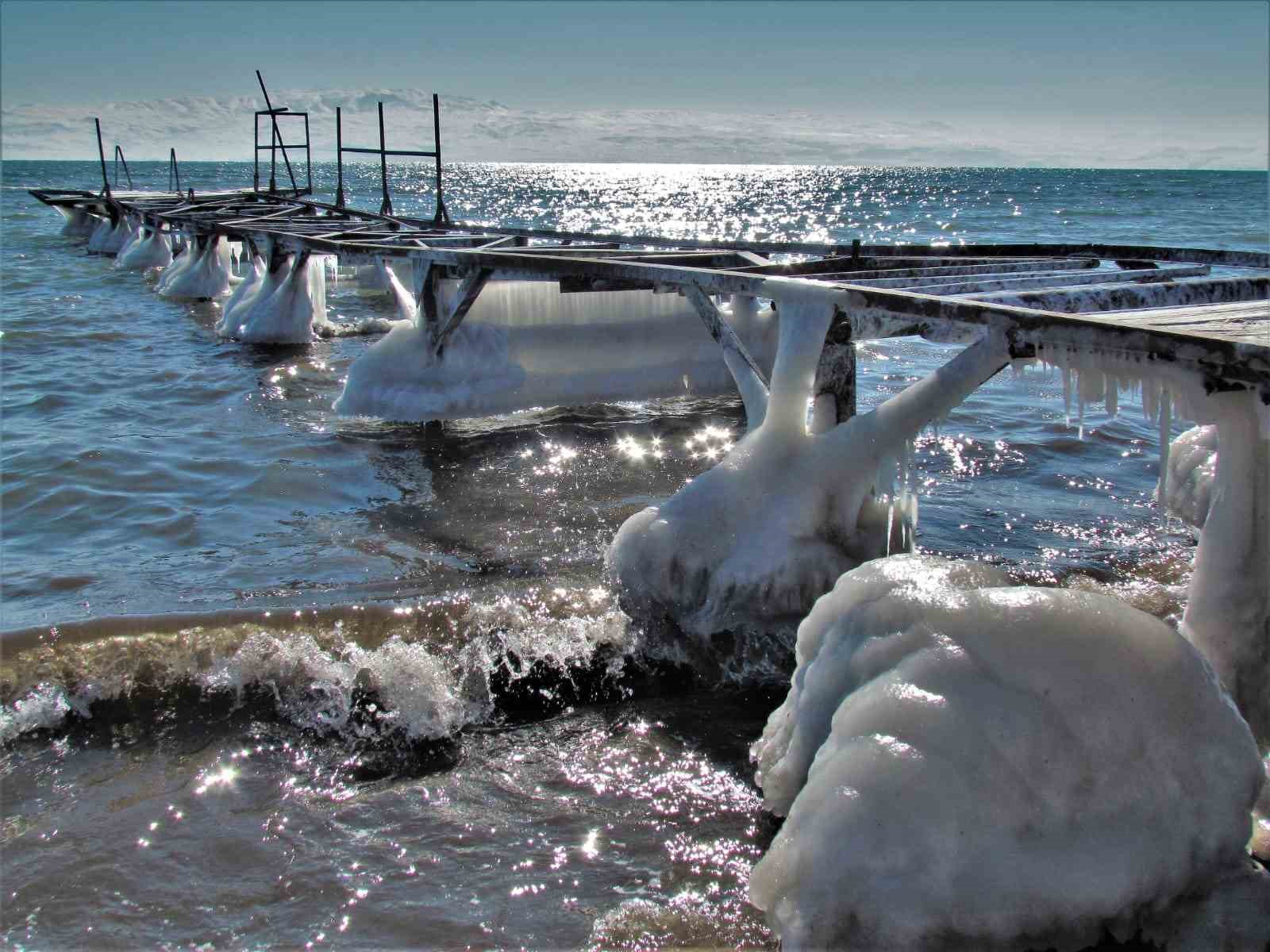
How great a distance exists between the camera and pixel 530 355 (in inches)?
382

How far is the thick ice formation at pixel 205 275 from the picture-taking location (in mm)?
A: 19781

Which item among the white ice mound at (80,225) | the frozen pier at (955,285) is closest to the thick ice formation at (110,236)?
the white ice mound at (80,225)

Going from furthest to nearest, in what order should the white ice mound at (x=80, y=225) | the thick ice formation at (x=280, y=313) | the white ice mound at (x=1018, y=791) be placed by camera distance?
1. the white ice mound at (x=80, y=225)
2. the thick ice formation at (x=280, y=313)
3. the white ice mound at (x=1018, y=791)

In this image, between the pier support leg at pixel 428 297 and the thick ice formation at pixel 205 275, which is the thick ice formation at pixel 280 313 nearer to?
the thick ice formation at pixel 205 275

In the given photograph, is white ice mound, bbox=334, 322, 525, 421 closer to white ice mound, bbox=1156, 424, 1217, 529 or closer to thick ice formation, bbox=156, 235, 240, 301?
white ice mound, bbox=1156, 424, 1217, 529

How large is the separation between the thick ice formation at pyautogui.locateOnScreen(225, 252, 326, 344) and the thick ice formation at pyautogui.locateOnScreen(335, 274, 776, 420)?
16.9ft

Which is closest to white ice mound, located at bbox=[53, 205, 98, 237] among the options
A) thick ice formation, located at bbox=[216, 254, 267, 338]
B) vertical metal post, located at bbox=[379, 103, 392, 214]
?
vertical metal post, located at bbox=[379, 103, 392, 214]

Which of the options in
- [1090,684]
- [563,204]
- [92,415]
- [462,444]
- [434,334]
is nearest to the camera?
[1090,684]

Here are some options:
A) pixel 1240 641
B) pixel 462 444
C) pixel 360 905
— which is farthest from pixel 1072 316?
pixel 462 444

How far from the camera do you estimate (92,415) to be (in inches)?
397

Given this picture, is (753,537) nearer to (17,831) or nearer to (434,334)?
(17,831)

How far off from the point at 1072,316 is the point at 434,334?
6.70m

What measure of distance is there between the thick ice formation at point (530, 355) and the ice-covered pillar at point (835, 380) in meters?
4.34

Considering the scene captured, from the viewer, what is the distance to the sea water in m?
3.31
